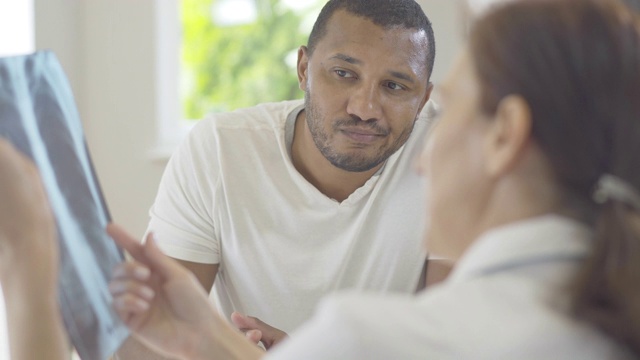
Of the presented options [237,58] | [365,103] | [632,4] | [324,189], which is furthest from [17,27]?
[632,4]

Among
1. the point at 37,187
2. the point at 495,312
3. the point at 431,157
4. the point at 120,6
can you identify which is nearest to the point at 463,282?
the point at 495,312

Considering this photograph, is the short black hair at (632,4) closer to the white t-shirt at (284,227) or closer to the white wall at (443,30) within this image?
the white t-shirt at (284,227)

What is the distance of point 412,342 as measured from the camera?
708 mm

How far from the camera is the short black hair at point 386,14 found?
6.15 feet

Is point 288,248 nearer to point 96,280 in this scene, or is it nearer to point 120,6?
point 96,280

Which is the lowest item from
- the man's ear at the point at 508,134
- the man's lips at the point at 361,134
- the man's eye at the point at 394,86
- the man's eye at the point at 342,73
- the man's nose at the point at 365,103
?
the man's lips at the point at 361,134

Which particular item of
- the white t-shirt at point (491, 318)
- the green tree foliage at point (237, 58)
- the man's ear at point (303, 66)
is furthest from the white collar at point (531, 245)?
the green tree foliage at point (237, 58)

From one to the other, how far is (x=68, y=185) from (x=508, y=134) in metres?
0.58

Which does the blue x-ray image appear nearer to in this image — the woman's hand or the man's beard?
the woman's hand

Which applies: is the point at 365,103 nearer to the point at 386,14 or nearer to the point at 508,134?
the point at 386,14

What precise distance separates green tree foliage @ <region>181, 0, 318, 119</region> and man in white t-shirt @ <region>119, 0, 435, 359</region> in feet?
7.96

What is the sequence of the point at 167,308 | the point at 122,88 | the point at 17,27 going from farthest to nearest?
the point at 122,88 → the point at 17,27 → the point at 167,308

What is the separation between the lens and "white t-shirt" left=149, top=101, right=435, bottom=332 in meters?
1.90

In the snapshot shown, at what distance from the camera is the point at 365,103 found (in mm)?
1834
